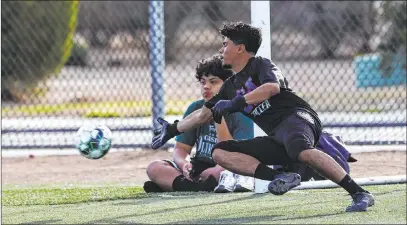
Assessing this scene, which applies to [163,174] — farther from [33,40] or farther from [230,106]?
[33,40]

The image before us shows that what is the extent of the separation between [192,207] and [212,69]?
1.54 meters

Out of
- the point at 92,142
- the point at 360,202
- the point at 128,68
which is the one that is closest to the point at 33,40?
the point at 128,68

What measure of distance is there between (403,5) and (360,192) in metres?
7.10

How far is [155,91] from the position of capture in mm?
11430

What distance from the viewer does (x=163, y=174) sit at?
795 centimetres

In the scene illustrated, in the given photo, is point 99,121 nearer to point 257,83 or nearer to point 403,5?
point 403,5

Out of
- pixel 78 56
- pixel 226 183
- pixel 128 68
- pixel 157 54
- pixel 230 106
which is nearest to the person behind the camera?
pixel 230 106

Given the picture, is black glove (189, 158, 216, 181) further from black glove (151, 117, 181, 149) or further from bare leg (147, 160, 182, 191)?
black glove (151, 117, 181, 149)

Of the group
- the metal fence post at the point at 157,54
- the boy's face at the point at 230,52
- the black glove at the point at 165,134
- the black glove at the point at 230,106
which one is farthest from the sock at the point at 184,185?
the metal fence post at the point at 157,54

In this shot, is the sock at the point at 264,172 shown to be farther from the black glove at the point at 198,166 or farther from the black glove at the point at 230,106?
the black glove at the point at 198,166

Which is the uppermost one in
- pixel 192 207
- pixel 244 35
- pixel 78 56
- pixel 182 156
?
pixel 78 56

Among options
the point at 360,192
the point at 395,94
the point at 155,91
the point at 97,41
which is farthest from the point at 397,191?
the point at 97,41

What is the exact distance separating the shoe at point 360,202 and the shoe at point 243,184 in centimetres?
161

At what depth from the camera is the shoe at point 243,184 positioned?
303 inches
